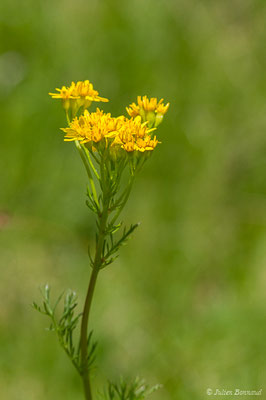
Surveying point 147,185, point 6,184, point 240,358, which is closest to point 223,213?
point 147,185

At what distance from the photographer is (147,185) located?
3.49 metres

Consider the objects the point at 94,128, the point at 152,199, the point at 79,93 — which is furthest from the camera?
the point at 152,199

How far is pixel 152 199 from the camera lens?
3428 millimetres

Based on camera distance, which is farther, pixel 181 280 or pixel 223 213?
pixel 223 213

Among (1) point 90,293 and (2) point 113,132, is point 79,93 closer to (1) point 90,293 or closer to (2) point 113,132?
(2) point 113,132

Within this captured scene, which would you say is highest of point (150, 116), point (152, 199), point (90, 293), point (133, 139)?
point (152, 199)

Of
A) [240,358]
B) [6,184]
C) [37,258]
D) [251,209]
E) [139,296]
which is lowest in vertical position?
[240,358]

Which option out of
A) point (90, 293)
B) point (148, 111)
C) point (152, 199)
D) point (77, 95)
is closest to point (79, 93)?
point (77, 95)

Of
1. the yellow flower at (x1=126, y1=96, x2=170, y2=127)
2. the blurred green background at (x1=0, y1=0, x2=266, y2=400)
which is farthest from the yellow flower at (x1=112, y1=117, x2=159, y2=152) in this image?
the blurred green background at (x1=0, y1=0, x2=266, y2=400)

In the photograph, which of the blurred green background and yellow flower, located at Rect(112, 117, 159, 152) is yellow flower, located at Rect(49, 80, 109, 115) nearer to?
yellow flower, located at Rect(112, 117, 159, 152)

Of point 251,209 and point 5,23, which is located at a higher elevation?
point 5,23

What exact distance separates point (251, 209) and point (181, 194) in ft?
1.47

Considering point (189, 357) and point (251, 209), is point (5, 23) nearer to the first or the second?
point (251, 209)

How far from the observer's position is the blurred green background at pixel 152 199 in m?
2.64
